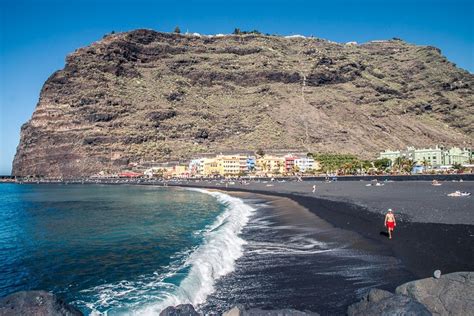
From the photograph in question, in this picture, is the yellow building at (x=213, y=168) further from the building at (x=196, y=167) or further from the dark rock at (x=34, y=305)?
the dark rock at (x=34, y=305)

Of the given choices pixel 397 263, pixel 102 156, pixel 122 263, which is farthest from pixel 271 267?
pixel 102 156

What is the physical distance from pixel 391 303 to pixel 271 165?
132534 mm

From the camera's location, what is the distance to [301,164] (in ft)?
449

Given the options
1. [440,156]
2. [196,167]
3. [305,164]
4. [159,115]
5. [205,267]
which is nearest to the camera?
[205,267]

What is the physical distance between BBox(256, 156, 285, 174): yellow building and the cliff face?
1596cm

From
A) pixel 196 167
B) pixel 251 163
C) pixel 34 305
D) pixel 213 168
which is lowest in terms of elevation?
pixel 34 305

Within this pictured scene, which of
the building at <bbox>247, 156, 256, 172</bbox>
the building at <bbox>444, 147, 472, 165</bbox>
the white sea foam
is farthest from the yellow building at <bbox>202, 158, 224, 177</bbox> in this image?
the white sea foam

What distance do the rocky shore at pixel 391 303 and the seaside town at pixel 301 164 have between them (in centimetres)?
11484

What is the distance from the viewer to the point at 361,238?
18.4 m

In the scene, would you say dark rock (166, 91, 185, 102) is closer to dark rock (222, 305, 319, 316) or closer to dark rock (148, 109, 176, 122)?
dark rock (148, 109, 176, 122)

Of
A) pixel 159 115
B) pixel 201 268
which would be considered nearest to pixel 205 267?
pixel 201 268

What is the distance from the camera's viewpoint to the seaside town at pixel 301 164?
124 metres

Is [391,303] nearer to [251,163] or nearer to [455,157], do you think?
[251,163]

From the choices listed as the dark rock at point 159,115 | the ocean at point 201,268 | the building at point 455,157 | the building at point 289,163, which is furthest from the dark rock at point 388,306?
the dark rock at point 159,115
